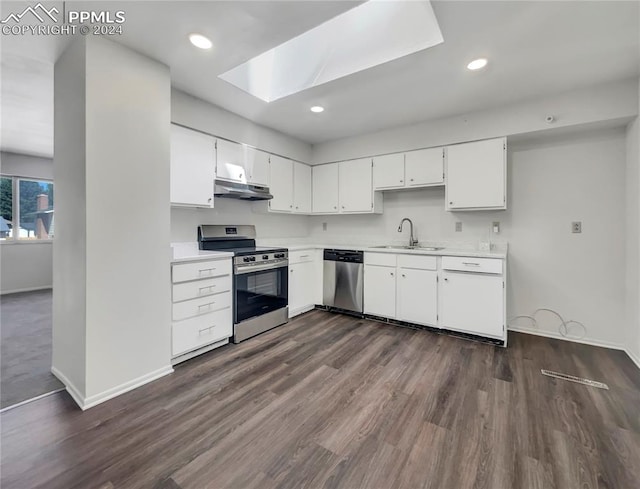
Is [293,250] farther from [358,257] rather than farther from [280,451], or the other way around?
[280,451]

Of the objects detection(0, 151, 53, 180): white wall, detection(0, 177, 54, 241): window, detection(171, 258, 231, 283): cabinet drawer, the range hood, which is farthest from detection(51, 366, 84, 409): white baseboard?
detection(0, 151, 53, 180): white wall

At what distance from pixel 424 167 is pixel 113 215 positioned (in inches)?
132

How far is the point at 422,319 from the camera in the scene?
3.43 metres

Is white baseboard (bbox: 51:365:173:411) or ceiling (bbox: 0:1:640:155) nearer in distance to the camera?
ceiling (bbox: 0:1:640:155)

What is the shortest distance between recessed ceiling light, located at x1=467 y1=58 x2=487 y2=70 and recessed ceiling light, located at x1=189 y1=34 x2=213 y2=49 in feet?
6.82

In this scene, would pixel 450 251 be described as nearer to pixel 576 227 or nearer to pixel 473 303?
pixel 473 303

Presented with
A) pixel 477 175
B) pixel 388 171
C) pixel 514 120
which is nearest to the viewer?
pixel 514 120

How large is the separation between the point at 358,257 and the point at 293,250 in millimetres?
889

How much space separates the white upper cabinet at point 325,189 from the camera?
445 cm

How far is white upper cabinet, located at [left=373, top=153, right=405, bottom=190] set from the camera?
384 cm

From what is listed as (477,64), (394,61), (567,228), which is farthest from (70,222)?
(567,228)

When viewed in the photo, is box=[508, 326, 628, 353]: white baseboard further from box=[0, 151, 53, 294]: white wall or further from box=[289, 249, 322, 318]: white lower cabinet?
box=[0, 151, 53, 294]: white wall

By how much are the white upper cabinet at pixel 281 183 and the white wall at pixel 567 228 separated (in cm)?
237

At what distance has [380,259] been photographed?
3.72 metres
